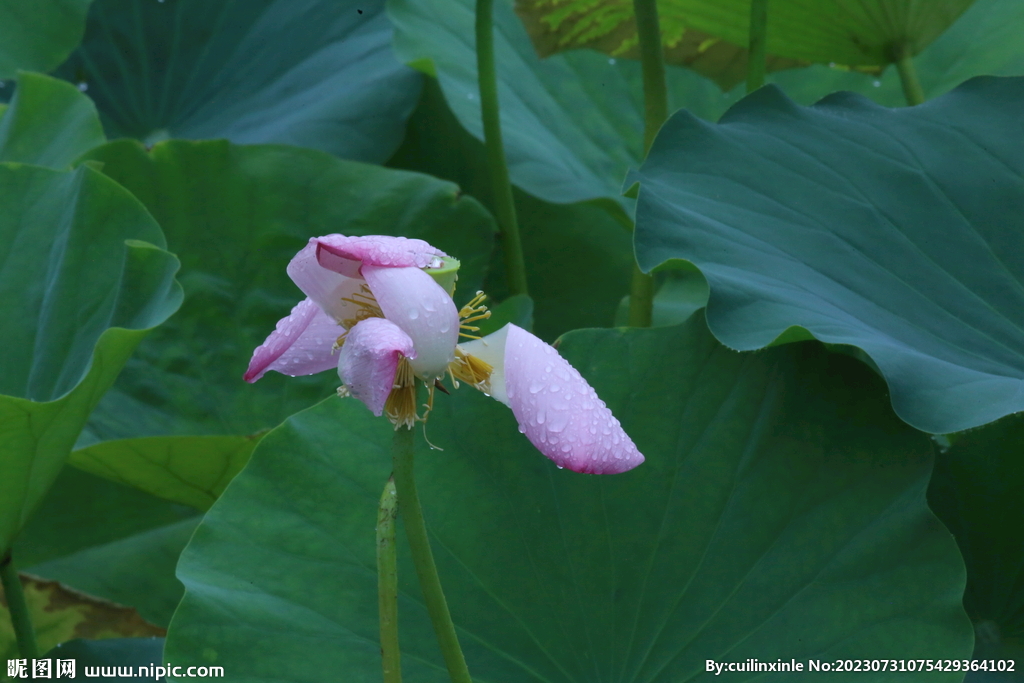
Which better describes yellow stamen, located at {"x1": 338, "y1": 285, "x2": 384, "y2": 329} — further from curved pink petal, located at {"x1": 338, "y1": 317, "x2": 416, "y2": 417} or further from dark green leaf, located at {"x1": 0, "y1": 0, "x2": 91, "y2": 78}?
dark green leaf, located at {"x1": 0, "y1": 0, "x2": 91, "y2": 78}

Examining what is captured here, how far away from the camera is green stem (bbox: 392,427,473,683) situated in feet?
1.56

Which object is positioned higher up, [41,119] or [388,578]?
[41,119]

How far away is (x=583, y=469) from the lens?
45 centimetres

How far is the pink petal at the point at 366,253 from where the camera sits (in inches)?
17.8

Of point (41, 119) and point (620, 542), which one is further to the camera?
point (41, 119)

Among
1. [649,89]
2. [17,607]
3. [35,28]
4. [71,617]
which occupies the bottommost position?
[71,617]

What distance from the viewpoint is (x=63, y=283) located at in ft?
2.99

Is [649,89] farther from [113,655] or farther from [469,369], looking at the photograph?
[113,655]

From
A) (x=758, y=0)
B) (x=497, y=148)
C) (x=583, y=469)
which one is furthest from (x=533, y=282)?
(x=583, y=469)

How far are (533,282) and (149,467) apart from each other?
76cm

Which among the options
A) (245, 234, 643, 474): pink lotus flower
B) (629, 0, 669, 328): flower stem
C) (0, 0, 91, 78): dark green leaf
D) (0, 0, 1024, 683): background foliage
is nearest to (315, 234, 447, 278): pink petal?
(245, 234, 643, 474): pink lotus flower

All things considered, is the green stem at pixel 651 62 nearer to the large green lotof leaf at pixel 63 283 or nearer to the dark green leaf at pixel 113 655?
the large green lotof leaf at pixel 63 283

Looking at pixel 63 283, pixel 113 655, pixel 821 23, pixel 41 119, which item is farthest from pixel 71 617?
pixel 821 23

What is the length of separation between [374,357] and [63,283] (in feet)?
2.11
